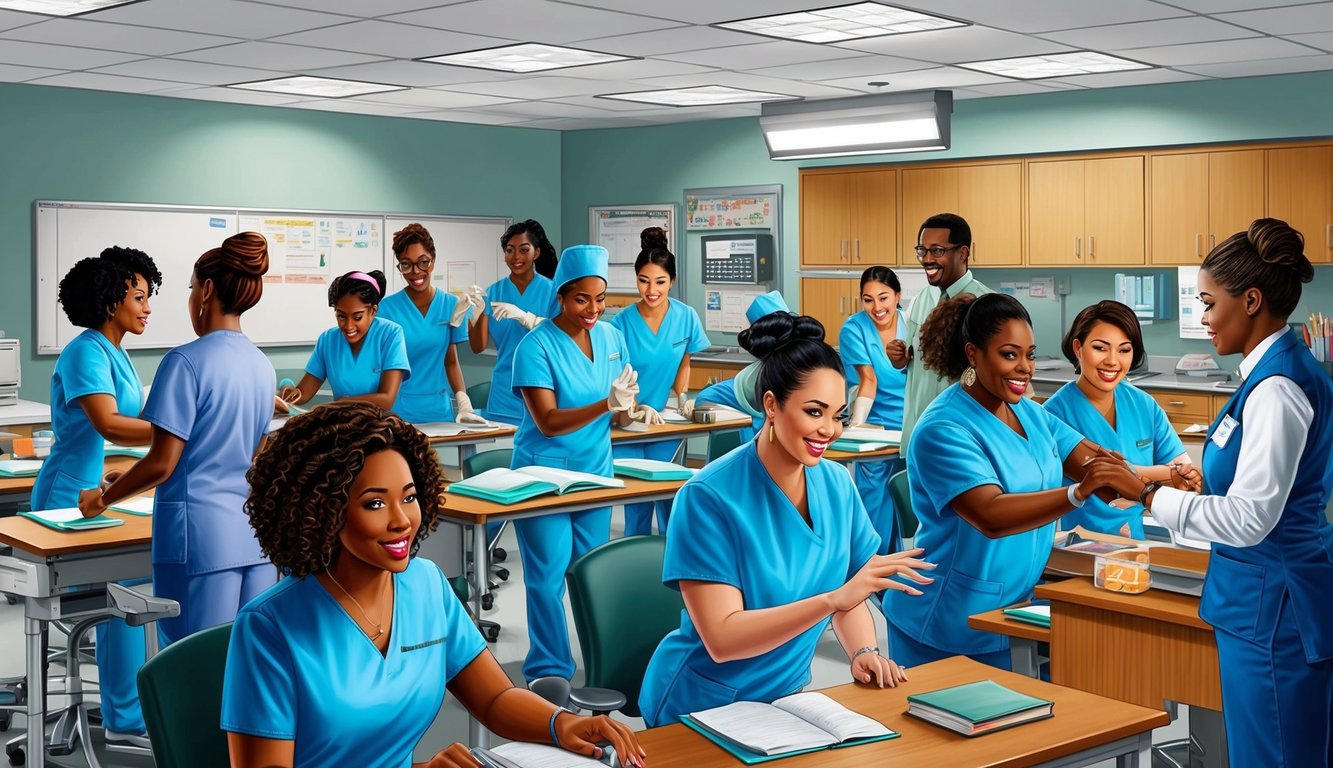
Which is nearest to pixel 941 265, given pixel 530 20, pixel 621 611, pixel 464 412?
pixel 530 20

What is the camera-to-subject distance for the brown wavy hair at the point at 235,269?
3.15m

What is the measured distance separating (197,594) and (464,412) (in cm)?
292

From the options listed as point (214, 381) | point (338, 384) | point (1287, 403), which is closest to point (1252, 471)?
point (1287, 403)

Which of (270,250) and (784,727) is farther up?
(270,250)

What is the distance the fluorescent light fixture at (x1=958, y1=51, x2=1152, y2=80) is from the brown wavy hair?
154 inches

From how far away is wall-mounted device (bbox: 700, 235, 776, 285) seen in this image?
28.2 feet

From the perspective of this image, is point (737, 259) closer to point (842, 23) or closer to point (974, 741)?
point (842, 23)

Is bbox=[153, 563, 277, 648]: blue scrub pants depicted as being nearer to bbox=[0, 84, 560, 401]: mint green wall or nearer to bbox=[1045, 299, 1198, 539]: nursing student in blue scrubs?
bbox=[1045, 299, 1198, 539]: nursing student in blue scrubs

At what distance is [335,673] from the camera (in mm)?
1882

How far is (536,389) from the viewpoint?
433 centimetres

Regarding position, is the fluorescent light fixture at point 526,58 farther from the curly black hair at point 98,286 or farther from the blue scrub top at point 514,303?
the curly black hair at point 98,286

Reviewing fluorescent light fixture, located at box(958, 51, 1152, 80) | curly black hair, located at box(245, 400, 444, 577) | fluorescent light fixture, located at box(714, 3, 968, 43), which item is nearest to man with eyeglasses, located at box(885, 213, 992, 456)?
fluorescent light fixture, located at box(714, 3, 968, 43)

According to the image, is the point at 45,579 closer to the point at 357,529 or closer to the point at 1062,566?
the point at 357,529

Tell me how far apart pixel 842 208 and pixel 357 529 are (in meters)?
6.54
